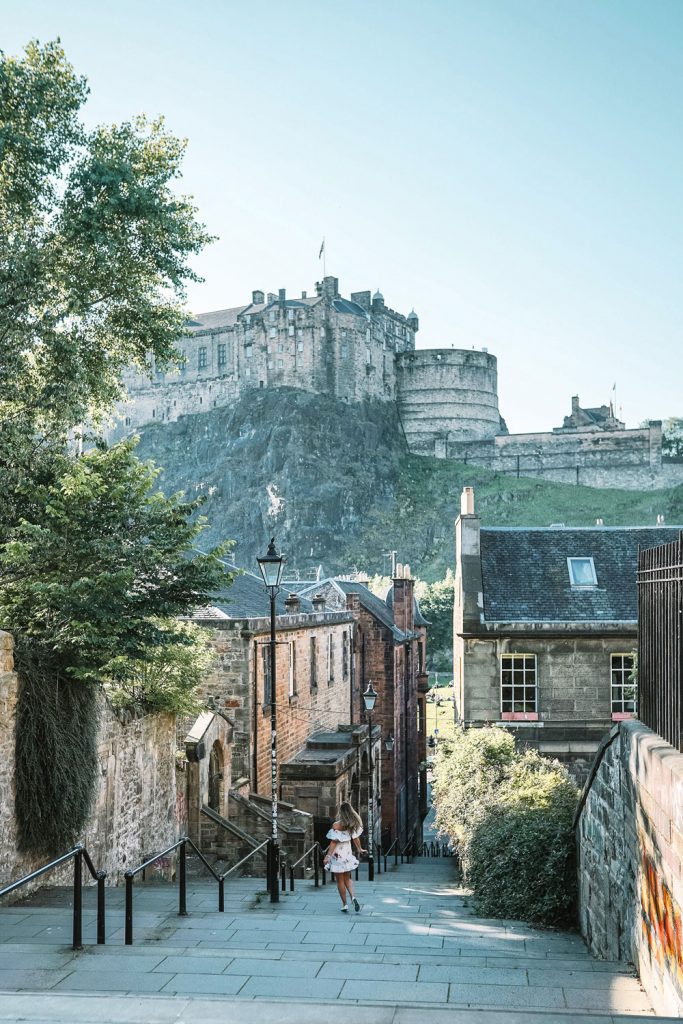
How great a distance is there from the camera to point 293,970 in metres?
7.02

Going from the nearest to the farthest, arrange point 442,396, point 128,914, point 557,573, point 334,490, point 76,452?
point 128,914 < point 76,452 < point 557,573 < point 334,490 < point 442,396

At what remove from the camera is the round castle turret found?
11675cm

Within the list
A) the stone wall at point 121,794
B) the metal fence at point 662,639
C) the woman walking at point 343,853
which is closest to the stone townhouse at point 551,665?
the stone wall at point 121,794

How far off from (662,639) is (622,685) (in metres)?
14.8

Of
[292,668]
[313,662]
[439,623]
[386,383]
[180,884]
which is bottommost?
[439,623]

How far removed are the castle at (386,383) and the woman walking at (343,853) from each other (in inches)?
3884

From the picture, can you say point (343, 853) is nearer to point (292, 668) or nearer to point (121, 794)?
point (121, 794)

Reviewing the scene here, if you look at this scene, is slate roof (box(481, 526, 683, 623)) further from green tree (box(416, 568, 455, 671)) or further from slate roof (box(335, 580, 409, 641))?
green tree (box(416, 568, 455, 671))

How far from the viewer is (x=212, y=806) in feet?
58.9

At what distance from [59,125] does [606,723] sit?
1697 centimetres

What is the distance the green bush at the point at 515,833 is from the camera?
36.9 feet

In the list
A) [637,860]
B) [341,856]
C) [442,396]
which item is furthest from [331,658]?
[442,396]

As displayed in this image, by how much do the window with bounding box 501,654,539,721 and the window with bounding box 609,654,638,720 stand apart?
5.93 feet

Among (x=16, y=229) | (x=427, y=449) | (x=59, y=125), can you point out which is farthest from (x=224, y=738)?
(x=427, y=449)
